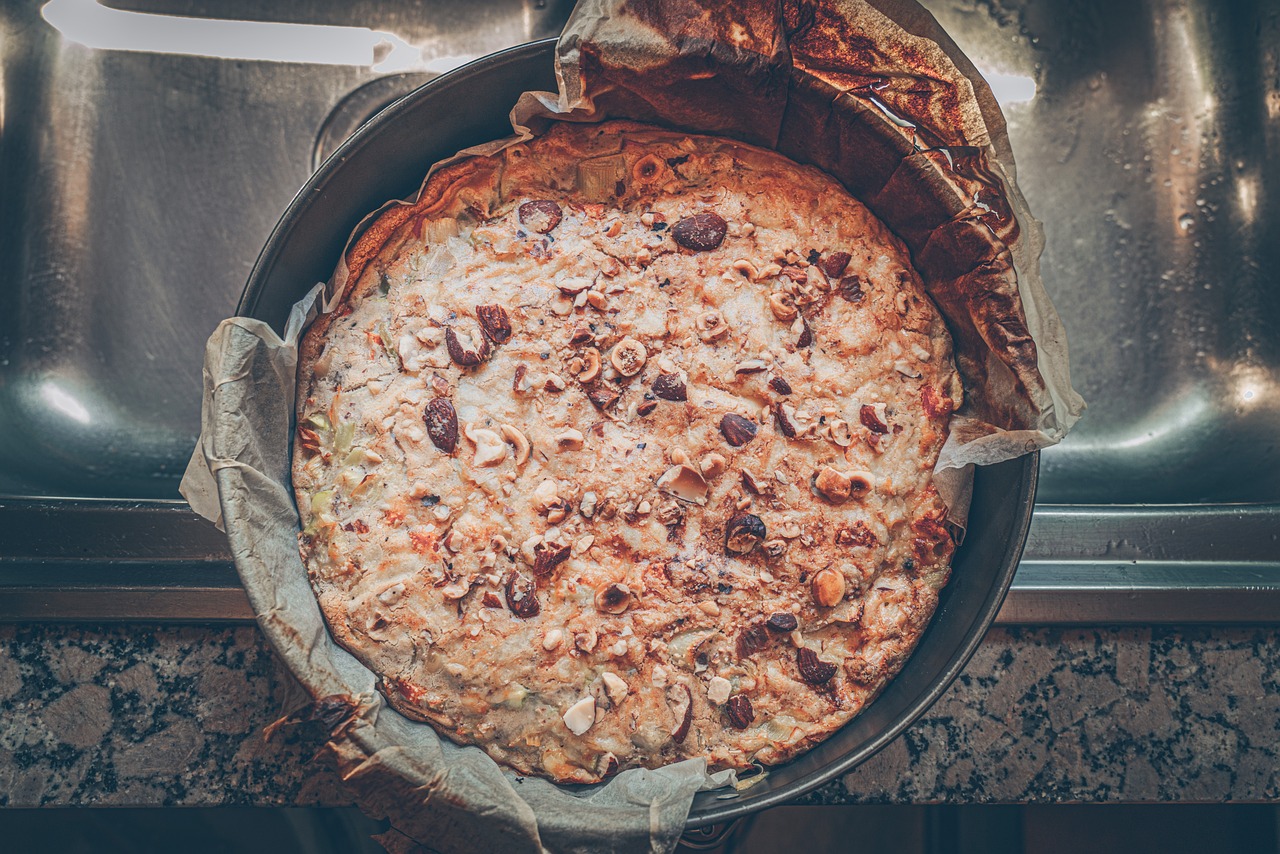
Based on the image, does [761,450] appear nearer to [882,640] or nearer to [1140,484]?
[882,640]

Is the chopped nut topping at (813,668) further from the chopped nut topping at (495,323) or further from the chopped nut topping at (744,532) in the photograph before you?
the chopped nut topping at (495,323)

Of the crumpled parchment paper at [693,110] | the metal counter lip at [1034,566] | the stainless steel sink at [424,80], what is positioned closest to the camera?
the crumpled parchment paper at [693,110]

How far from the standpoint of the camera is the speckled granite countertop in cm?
131

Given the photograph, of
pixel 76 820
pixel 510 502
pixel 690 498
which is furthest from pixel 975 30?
pixel 76 820

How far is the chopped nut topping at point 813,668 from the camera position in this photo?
44.5 inches

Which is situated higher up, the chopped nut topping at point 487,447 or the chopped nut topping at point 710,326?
the chopped nut topping at point 710,326

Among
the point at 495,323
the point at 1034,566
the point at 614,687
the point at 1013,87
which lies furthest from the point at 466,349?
the point at 1013,87

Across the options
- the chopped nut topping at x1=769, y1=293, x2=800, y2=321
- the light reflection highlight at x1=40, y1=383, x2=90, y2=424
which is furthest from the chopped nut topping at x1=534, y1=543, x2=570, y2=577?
the light reflection highlight at x1=40, y1=383, x2=90, y2=424

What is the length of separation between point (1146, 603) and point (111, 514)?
5.72 feet

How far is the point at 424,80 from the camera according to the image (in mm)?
1567

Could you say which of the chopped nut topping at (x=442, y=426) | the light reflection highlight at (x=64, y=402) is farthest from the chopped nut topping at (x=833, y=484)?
the light reflection highlight at (x=64, y=402)

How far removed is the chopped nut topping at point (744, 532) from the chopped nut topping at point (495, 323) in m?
0.42

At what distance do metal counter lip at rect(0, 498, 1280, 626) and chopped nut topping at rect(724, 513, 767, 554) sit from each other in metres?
0.53

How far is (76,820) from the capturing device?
5.24 feet
